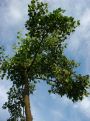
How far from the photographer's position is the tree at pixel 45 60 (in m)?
38.0

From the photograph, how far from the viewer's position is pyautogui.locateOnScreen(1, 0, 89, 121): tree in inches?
1496

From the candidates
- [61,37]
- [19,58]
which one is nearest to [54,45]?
[61,37]

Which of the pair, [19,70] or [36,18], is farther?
[19,70]

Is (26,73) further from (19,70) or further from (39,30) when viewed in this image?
(39,30)

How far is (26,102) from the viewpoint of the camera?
37875mm

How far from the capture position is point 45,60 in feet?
139

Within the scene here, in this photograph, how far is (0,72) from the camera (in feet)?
141

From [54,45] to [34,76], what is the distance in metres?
4.95

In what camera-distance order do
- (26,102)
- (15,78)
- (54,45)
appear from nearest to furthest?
(26,102) → (54,45) → (15,78)

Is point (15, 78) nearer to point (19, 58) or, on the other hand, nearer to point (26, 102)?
point (19, 58)

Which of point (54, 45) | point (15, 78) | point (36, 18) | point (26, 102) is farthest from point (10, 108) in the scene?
point (36, 18)

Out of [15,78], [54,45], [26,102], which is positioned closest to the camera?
[26,102]

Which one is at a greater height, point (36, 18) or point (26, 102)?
point (36, 18)

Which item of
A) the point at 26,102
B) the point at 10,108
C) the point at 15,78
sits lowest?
the point at 26,102
